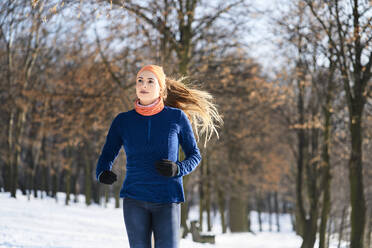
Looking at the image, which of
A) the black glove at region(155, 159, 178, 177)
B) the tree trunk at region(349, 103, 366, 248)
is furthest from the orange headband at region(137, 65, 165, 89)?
the tree trunk at region(349, 103, 366, 248)

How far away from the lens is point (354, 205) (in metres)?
9.84

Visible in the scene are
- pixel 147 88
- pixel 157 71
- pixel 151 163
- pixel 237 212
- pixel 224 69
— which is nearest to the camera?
pixel 151 163

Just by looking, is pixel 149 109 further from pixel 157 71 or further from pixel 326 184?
pixel 326 184

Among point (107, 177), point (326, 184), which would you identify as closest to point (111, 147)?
point (107, 177)

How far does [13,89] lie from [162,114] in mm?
19324

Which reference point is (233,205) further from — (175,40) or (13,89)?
(175,40)

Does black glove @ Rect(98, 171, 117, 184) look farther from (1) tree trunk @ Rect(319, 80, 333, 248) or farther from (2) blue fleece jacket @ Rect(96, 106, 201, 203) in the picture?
(1) tree trunk @ Rect(319, 80, 333, 248)

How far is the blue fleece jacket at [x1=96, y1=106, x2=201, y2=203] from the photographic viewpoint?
3285mm

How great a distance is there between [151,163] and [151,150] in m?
0.10

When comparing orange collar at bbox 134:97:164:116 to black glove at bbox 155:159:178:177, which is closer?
black glove at bbox 155:159:178:177

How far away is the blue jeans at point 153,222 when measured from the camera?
10.8ft

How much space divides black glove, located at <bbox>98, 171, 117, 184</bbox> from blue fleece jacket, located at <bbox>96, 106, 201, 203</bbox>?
0.05 metres

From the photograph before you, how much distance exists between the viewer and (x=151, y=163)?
3.32 metres

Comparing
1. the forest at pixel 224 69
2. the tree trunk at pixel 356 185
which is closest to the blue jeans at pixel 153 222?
the forest at pixel 224 69
